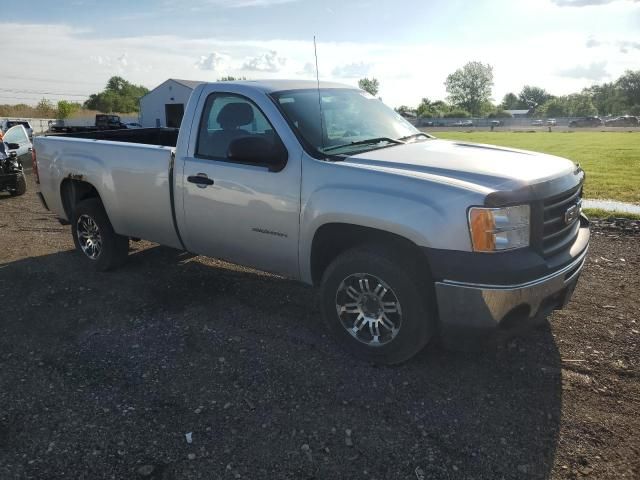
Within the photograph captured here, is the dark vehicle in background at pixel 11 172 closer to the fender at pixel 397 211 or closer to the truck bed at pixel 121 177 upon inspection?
the truck bed at pixel 121 177

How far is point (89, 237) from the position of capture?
6121mm

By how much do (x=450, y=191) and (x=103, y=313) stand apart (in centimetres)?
338

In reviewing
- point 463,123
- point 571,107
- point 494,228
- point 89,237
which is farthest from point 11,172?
point 571,107

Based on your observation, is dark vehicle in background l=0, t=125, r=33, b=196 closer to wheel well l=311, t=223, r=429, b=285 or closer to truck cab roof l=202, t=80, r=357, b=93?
truck cab roof l=202, t=80, r=357, b=93

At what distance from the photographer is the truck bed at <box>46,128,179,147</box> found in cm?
672

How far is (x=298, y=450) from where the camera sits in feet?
9.66

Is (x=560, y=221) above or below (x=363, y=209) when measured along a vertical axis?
below

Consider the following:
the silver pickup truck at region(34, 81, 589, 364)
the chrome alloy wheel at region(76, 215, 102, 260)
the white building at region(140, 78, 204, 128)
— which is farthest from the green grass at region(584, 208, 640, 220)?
the white building at region(140, 78, 204, 128)

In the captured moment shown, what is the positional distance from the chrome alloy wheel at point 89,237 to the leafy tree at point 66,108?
7746 centimetres

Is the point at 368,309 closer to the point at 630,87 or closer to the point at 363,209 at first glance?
the point at 363,209

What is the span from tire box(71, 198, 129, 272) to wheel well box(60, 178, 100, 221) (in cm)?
16

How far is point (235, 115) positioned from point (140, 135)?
2875 mm

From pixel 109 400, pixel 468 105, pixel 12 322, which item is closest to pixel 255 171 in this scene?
pixel 109 400

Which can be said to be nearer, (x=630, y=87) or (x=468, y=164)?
(x=468, y=164)
